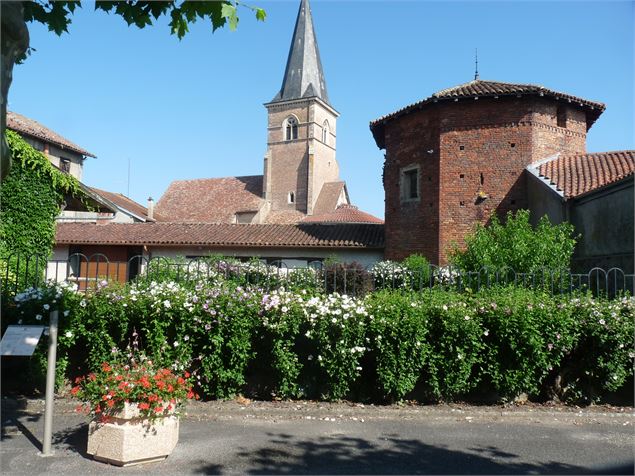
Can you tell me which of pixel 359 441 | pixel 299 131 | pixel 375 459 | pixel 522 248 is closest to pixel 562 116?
pixel 522 248

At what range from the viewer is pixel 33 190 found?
43.3 feet

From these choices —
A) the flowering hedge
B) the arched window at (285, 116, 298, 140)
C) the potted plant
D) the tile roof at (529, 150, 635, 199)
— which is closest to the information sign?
Result: the potted plant

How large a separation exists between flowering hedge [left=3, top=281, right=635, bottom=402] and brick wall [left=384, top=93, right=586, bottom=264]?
1032 centimetres

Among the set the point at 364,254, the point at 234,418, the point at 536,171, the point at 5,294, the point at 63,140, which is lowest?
the point at 234,418

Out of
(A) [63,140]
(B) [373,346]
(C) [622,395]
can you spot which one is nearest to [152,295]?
(B) [373,346]

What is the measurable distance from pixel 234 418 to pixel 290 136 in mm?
50293

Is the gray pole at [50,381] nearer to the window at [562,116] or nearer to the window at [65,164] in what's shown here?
the window at [562,116]

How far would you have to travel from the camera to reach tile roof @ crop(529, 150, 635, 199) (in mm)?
15234

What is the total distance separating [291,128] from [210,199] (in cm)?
1305

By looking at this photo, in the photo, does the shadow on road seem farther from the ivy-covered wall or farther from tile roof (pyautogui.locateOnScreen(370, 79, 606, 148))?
tile roof (pyautogui.locateOnScreen(370, 79, 606, 148))

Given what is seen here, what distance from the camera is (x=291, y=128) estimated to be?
5484cm

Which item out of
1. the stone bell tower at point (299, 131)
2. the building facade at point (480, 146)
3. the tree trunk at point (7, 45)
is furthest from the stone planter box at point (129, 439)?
the stone bell tower at point (299, 131)

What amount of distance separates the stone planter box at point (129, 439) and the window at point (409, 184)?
1620cm

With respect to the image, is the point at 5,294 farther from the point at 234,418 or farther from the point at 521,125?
the point at 521,125
